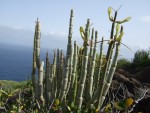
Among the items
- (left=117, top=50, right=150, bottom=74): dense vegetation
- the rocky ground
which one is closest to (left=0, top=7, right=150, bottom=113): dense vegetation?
the rocky ground

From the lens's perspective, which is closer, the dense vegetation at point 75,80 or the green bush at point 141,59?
the dense vegetation at point 75,80

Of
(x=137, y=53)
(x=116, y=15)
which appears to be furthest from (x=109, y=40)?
(x=137, y=53)

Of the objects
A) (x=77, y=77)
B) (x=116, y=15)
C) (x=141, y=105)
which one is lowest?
(x=141, y=105)

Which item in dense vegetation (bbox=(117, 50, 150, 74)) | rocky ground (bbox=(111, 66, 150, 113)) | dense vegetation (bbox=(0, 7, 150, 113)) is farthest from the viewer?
dense vegetation (bbox=(117, 50, 150, 74))

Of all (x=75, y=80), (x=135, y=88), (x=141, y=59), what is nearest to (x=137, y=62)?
(x=141, y=59)

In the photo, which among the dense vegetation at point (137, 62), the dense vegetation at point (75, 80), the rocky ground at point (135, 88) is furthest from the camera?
the dense vegetation at point (137, 62)

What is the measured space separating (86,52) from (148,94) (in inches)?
108

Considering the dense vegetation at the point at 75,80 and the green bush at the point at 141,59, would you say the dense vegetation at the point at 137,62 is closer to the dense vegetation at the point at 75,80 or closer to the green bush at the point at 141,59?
the green bush at the point at 141,59

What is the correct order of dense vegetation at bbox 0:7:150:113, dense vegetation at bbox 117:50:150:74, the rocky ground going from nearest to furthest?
dense vegetation at bbox 0:7:150:113
the rocky ground
dense vegetation at bbox 117:50:150:74

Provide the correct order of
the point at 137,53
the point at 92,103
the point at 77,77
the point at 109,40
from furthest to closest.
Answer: the point at 137,53 → the point at 77,77 → the point at 92,103 → the point at 109,40

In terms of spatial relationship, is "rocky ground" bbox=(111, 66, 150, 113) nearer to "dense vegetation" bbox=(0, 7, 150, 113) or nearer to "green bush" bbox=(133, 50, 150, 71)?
"dense vegetation" bbox=(0, 7, 150, 113)

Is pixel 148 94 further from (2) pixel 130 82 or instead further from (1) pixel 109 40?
(1) pixel 109 40

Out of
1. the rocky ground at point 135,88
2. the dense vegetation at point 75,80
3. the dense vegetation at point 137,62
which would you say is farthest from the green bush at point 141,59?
the dense vegetation at point 75,80

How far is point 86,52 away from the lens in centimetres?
552
